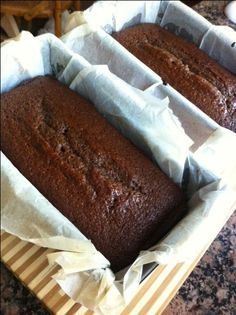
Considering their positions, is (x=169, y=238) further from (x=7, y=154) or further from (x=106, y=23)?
(x=106, y=23)

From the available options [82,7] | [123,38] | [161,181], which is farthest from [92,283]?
[82,7]

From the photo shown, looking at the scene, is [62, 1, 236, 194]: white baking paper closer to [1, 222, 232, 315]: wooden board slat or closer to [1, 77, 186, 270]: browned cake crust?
[1, 77, 186, 270]: browned cake crust

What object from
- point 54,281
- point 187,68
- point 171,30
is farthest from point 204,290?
point 171,30

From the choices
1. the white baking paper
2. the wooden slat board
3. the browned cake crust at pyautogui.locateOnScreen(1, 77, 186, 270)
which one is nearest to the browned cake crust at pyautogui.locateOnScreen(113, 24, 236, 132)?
the white baking paper

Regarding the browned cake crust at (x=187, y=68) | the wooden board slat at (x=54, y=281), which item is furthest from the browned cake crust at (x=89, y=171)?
the browned cake crust at (x=187, y=68)

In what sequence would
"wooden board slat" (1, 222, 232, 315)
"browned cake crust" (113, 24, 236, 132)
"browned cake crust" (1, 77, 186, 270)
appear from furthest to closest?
"browned cake crust" (113, 24, 236, 132)
"browned cake crust" (1, 77, 186, 270)
"wooden board slat" (1, 222, 232, 315)
